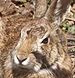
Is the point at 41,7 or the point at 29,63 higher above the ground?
the point at 41,7

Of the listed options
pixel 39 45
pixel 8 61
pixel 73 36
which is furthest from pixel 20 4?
pixel 39 45

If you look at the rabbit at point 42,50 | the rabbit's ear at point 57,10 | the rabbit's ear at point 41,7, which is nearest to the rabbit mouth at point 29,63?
the rabbit at point 42,50

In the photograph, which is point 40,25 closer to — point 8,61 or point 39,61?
point 39,61

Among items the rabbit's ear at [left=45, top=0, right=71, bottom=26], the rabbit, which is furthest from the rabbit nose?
the rabbit's ear at [left=45, top=0, right=71, bottom=26]

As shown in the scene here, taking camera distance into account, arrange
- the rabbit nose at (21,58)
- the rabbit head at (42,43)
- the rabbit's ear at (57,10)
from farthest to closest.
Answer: the rabbit's ear at (57,10)
the rabbit head at (42,43)
the rabbit nose at (21,58)

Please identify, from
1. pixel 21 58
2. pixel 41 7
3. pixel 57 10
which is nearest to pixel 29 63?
pixel 21 58

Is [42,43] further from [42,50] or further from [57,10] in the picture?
[57,10]

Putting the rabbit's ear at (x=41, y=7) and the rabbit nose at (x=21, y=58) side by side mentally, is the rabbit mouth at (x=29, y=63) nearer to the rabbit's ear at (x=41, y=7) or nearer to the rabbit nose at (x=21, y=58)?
the rabbit nose at (x=21, y=58)

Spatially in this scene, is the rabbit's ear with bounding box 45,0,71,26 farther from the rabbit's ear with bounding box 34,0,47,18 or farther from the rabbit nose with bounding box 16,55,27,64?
the rabbit nose with bounding box 16,55,27,64

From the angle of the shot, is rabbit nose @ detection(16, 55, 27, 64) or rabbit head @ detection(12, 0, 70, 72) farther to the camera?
rabbit head @ detection(12, 0, 70, 72)
